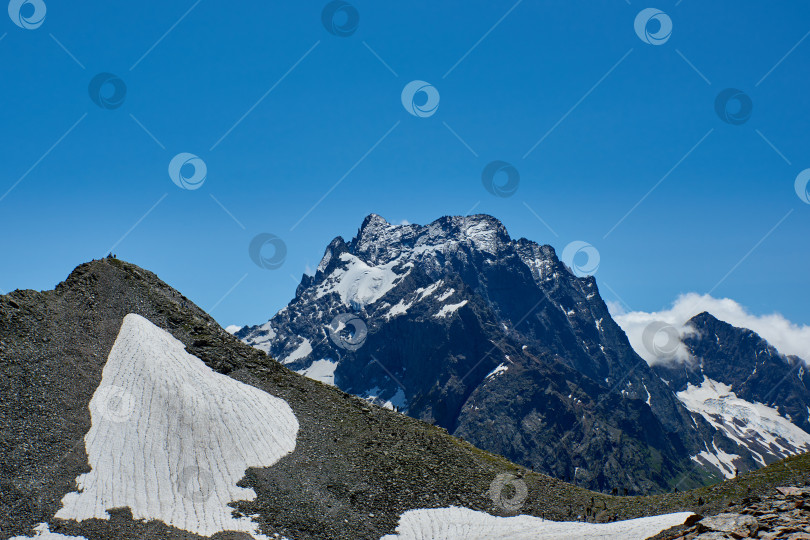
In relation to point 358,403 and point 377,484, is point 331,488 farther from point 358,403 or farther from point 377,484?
point 358,403

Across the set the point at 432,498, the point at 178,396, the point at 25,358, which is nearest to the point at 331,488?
the point at 432,498

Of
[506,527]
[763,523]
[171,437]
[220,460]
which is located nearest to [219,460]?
[220,460]

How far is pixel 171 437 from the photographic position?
73875mm

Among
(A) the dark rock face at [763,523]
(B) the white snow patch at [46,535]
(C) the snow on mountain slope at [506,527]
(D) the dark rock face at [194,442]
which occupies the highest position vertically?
(D) the dark rock face at [194,442]

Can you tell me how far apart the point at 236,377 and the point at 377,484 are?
96.2ft

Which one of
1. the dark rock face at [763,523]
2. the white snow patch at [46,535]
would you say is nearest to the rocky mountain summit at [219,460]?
the white snow patch at [46,535]

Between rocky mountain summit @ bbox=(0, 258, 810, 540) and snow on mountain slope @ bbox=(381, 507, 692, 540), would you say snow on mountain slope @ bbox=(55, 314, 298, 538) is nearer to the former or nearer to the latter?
rocky mountain summit @ bbox=(0, 258, 810, 540)

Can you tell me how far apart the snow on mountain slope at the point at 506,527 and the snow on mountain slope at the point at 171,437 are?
1641 cm

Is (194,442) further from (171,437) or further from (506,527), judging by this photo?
(506,527)

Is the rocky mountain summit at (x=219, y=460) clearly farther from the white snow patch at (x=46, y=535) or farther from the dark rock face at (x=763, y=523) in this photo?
the dark rock face at (x=763, y=523)

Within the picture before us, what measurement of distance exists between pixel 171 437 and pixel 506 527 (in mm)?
39817

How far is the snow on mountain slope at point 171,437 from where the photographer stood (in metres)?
62.8

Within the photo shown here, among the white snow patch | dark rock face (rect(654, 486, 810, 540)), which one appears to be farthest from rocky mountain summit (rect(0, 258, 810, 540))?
dark rock face (rect(654, 486, 810, 540))

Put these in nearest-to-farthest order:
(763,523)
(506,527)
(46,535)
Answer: (763,523)
(46,535)
(506,527)
